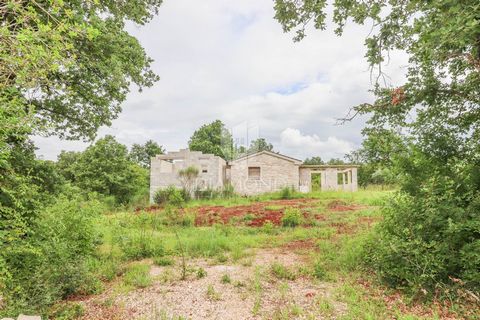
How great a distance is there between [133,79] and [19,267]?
186 inches

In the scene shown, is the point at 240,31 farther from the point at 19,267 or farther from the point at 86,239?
the point at 19,267

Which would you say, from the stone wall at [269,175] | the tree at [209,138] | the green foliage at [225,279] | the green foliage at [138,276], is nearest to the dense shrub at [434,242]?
the green foliage at [225,279]

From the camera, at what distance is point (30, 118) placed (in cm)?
252

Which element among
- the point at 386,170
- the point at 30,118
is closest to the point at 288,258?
the point at 386,170

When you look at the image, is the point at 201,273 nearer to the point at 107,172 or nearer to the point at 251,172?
the point at 251,172

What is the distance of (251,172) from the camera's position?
22750 millimetres

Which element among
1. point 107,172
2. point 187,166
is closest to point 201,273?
point 187,166

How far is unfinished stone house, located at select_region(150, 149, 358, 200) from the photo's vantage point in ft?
71.6

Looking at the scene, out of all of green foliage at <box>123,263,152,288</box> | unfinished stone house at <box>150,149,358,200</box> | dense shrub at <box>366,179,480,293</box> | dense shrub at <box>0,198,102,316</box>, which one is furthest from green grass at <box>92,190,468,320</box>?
unfinished stone house at <box>150,149,358,200</box>

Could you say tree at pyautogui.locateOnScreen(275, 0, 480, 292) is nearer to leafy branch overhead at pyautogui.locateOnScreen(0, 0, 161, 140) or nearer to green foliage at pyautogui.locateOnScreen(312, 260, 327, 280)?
green foliage at pyautogui.locateOnScreen(312, 260, 327, 280)

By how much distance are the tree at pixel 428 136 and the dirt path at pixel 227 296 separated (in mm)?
1251

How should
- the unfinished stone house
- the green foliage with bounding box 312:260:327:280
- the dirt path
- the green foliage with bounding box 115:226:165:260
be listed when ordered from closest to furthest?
the dirt path → the green foliage with bounding box 312:260:327:280 → the green foliage with bounding box 115:226:165:260 → the unfinished stone house

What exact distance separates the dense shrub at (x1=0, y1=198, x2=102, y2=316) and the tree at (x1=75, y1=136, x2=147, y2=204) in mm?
16664

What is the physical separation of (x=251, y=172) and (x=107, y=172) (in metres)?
10.5
